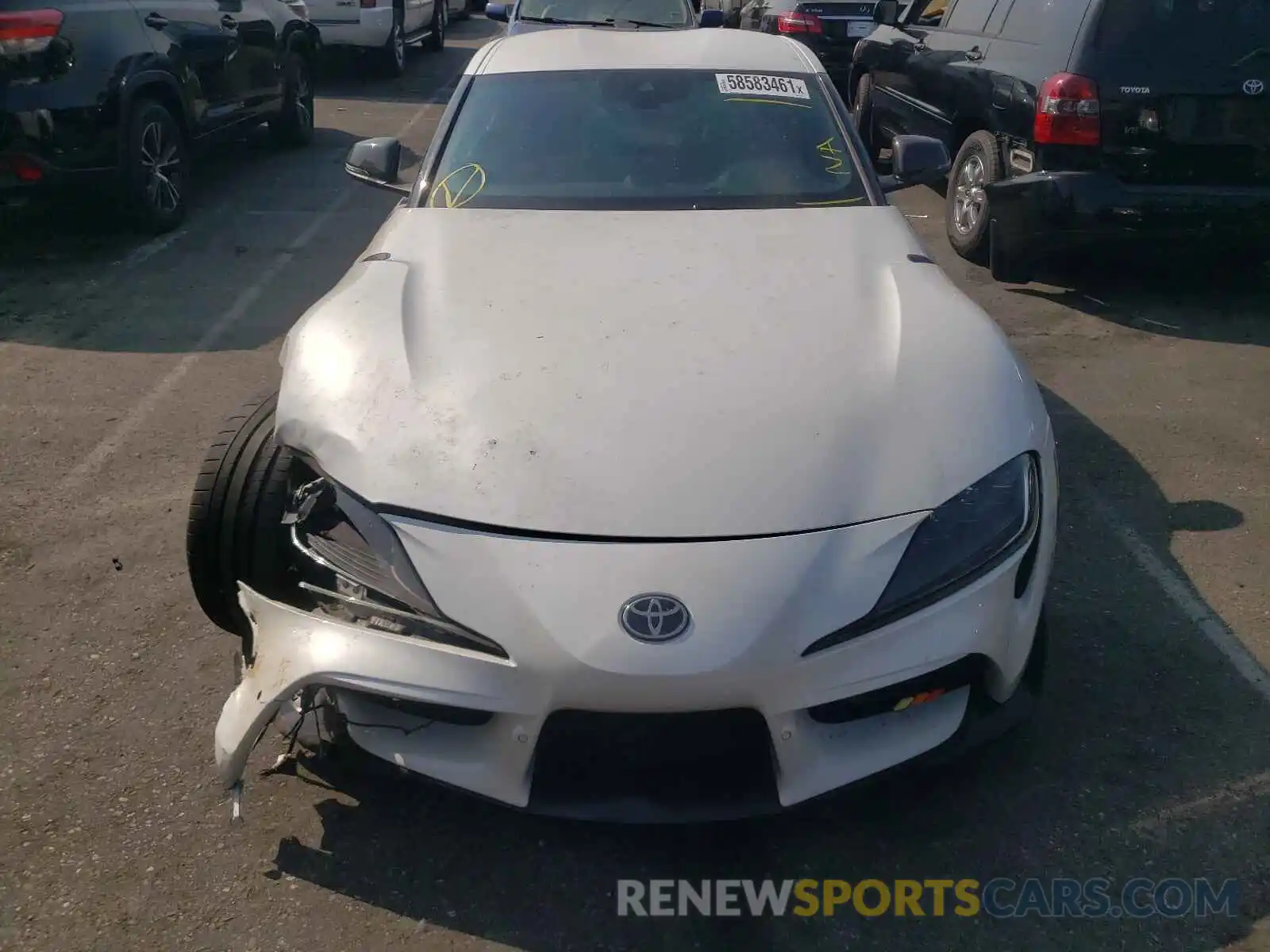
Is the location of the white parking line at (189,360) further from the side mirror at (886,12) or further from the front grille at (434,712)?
the side mirror at (886,12)

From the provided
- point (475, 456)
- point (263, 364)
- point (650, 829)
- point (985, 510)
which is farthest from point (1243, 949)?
point (263, 364)

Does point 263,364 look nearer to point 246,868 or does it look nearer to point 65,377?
point 65,377

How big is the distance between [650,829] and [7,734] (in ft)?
5.55

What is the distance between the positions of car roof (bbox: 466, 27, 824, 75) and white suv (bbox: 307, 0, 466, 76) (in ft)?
28.5

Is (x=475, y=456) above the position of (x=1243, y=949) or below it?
above

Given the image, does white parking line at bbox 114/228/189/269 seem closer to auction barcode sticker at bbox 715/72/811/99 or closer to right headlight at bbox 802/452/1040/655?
auction barcode sticker at bbox 715/72/811/99

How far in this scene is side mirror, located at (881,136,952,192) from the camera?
4.45m

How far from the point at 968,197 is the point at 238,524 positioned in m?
5.57

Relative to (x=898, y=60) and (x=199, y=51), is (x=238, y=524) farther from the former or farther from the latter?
(x=898, y=60)

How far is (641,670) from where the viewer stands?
7.40 feet

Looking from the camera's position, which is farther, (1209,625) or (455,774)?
(1209,625)

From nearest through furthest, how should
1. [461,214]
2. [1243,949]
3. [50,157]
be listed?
[1243,949], [461,214], [50,157]

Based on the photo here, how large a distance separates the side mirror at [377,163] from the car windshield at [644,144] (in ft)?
1.28

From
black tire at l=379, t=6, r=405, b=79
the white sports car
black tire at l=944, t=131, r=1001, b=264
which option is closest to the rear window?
black tire at l=944, t=131, r=1001, b=264
